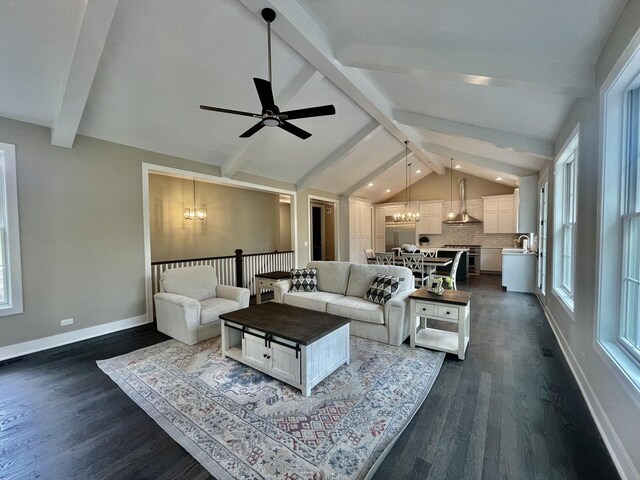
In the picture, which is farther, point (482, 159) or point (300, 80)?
point (482, 159)

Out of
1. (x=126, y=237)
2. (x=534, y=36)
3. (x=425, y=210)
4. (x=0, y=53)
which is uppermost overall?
(x=0, y=53)

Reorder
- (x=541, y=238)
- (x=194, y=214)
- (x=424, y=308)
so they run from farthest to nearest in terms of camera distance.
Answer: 1. (x=194, y=214)
2. (x=541, y=238)
3. (x=424, y=308)

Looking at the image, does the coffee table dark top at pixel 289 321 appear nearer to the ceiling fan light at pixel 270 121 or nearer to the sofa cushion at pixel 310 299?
the sofa cushion at pixel 310 299

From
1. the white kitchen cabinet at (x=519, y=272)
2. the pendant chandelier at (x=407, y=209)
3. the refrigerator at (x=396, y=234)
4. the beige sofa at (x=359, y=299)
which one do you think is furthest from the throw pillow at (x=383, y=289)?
the refrigerator at (x=396, y=234)

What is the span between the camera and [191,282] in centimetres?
410

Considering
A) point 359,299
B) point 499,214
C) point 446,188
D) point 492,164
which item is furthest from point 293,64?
point 446,188

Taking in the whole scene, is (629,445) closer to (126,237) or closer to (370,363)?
(370,363)

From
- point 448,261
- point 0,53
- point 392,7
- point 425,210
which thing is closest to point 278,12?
point 392,7

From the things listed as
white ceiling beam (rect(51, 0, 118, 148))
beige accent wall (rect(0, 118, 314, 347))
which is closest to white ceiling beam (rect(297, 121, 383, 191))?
beige accent wall (rect(0, 118, 314, 347))

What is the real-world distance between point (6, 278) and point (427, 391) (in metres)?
4.83

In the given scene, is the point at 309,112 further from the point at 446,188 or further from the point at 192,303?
the point at 446,188

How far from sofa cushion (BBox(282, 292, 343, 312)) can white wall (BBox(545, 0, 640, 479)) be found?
267 centimetres

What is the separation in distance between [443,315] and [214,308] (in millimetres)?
2961

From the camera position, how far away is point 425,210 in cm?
991
